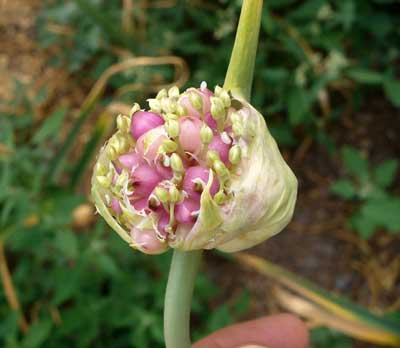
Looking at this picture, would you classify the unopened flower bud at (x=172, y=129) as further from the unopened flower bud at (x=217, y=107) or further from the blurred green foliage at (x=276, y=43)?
the blurred green foliage at (x=276, y=43)

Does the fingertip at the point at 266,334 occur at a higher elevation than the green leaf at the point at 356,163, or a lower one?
higher

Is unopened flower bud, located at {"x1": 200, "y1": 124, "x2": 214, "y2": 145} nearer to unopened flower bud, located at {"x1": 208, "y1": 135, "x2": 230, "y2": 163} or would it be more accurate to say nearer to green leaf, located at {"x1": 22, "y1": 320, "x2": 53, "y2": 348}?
unopened flower bud, located at {"x1": 208, "y1": 135, "x2": 230, "y2": 163}

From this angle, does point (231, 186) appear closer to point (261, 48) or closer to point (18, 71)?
point (261, 48)

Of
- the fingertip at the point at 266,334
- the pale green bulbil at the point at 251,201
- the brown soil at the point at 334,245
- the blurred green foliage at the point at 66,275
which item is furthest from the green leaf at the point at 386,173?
the pale green bulbil at the point at 251,201

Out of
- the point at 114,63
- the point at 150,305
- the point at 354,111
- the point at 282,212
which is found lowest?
the point at 150,305

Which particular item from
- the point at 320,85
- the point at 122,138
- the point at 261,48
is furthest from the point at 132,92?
the point at 122,138

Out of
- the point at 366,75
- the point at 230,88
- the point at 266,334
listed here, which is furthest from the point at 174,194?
the point at 366,75

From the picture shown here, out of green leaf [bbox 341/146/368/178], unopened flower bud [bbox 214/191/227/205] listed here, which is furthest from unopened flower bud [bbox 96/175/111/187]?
green leaf [bbox 341/146/368/178]
